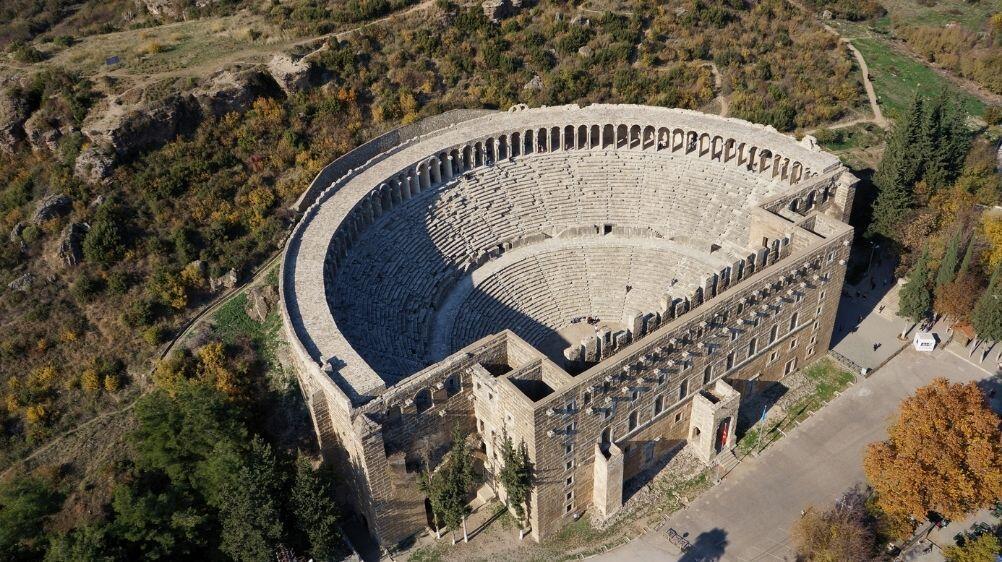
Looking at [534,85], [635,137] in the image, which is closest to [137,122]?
[534,85]

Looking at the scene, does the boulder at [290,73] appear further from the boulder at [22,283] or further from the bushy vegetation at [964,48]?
the bushy vegetation at [964,48]

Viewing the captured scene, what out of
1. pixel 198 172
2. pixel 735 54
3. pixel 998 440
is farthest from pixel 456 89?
pixel 998 440

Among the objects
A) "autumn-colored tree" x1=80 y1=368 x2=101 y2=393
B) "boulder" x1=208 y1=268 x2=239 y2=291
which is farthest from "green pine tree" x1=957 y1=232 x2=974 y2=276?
"autumn-colored tree" x1=80 y1=368 x2=101 y2=393

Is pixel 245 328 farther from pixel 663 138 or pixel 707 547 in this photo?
pixel 663 138

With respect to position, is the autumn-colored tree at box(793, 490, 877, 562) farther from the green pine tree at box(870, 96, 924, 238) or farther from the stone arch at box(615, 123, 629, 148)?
the stone arch at box(615, 123, 629, 148)

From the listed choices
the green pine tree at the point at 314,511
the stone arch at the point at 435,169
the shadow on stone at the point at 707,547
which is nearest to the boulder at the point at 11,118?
the stone arch at the point at 435,169

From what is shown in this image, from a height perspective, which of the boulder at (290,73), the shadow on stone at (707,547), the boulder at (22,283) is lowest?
the shadow on stone at (707,547)

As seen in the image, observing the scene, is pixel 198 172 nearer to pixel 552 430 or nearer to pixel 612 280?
pixel 612 280

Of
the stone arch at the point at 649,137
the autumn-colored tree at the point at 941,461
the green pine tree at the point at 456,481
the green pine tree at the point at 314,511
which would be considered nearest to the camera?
the green pine tree at the point at 314,511
